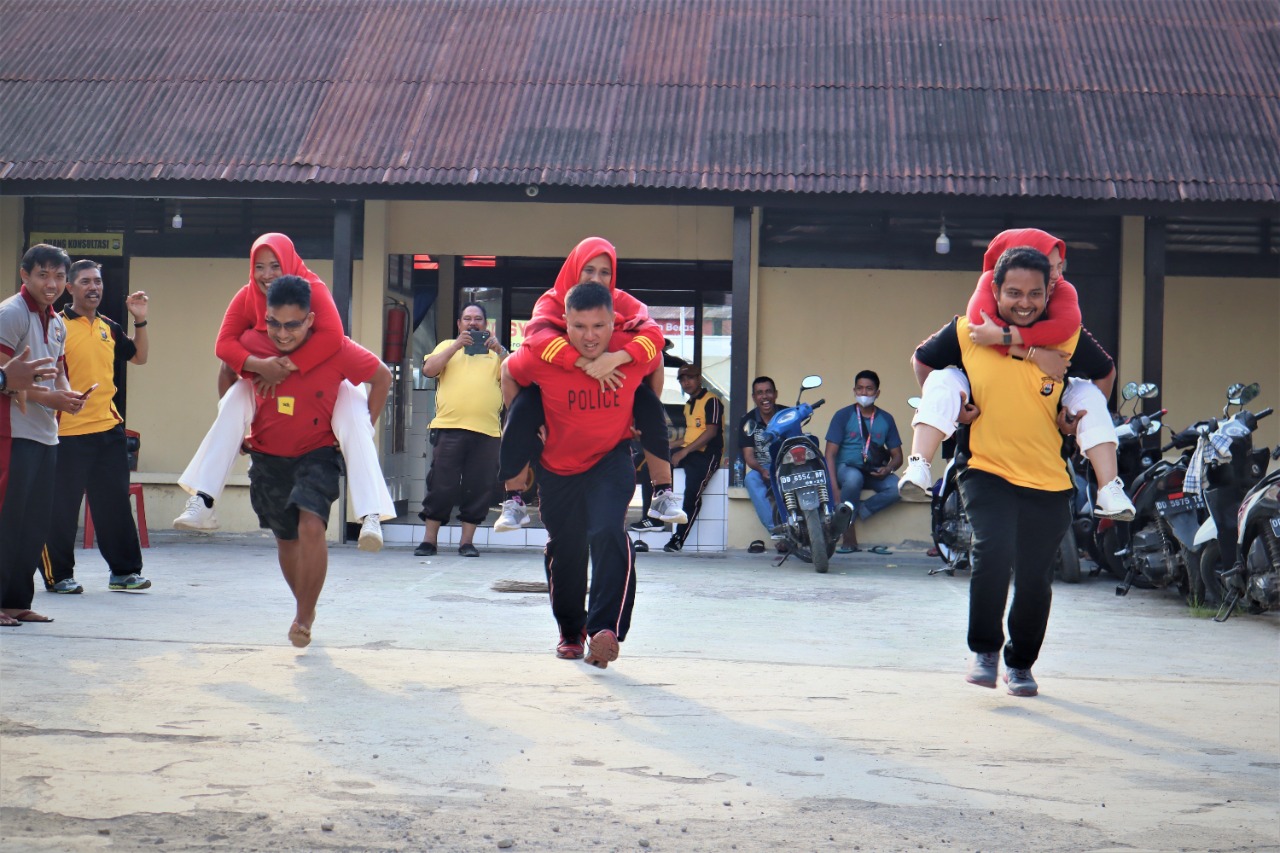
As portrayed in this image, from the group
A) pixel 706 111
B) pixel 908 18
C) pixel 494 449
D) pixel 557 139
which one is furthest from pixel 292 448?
pixel 908 18

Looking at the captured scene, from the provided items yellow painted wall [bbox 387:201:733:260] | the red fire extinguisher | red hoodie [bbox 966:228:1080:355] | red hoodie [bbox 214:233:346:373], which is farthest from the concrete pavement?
yellow painted wall [bbox 387:201:733:260]

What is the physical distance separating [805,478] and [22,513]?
5.81 m

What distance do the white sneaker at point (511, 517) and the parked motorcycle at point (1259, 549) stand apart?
12.7 feet

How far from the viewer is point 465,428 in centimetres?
1147

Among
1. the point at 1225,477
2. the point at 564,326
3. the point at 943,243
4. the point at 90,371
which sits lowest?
the point at 1225,477

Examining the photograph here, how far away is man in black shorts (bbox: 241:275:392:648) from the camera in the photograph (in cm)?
620

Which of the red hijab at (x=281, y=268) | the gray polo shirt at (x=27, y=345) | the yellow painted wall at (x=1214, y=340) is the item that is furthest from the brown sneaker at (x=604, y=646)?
the yellow painted wall at (x=1214, y=340)

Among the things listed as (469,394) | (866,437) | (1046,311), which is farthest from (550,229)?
(1046,311)

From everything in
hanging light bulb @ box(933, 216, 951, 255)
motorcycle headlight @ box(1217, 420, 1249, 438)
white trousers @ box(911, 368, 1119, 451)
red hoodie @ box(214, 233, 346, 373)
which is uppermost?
hanging light bulb @ box(933, 216, 951, 255)

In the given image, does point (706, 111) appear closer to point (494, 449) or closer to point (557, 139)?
point (557, 139)

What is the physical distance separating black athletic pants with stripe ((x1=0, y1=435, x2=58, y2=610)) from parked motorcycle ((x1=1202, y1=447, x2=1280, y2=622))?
20.2 ft

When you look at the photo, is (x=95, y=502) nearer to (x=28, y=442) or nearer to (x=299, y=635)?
(x=28, y=442)

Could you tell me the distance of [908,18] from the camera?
45.3ft

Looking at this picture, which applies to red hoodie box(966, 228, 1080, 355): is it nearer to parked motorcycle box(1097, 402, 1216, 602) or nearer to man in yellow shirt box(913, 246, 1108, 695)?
man in yellow shirt box(913, 246, 1108, 695)
